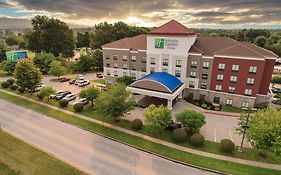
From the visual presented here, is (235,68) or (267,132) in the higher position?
(235,68)

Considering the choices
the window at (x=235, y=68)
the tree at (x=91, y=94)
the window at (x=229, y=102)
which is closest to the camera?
the tree at (x=91, y=94)

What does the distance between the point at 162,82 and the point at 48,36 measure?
66.3 meters

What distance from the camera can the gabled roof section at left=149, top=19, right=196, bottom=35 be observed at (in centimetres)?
4629

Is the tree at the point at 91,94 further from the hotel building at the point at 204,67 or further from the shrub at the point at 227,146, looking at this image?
the shrub at the point at 227,146

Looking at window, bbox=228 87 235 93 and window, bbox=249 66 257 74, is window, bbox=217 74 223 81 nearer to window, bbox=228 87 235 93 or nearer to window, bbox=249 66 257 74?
window, bbox=228 87 235 93

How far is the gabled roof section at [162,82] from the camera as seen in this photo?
42562mm

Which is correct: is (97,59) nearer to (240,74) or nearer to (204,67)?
(204,67)

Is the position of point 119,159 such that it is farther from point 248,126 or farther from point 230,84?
point 230,84

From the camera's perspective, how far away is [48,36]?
8675cm

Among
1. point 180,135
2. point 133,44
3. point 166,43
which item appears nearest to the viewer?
point 180,135

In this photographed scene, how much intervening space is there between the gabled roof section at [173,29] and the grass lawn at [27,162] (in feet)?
116

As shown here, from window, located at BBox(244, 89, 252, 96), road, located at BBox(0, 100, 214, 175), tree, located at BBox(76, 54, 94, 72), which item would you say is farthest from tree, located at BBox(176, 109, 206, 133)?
tree, located at BBox(76, 54, 94, 72)

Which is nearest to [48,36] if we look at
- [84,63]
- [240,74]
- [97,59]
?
[84,63]

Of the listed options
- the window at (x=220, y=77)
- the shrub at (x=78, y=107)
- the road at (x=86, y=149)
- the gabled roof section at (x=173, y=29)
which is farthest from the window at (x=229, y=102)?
the shrub at (x=78, y=107)
